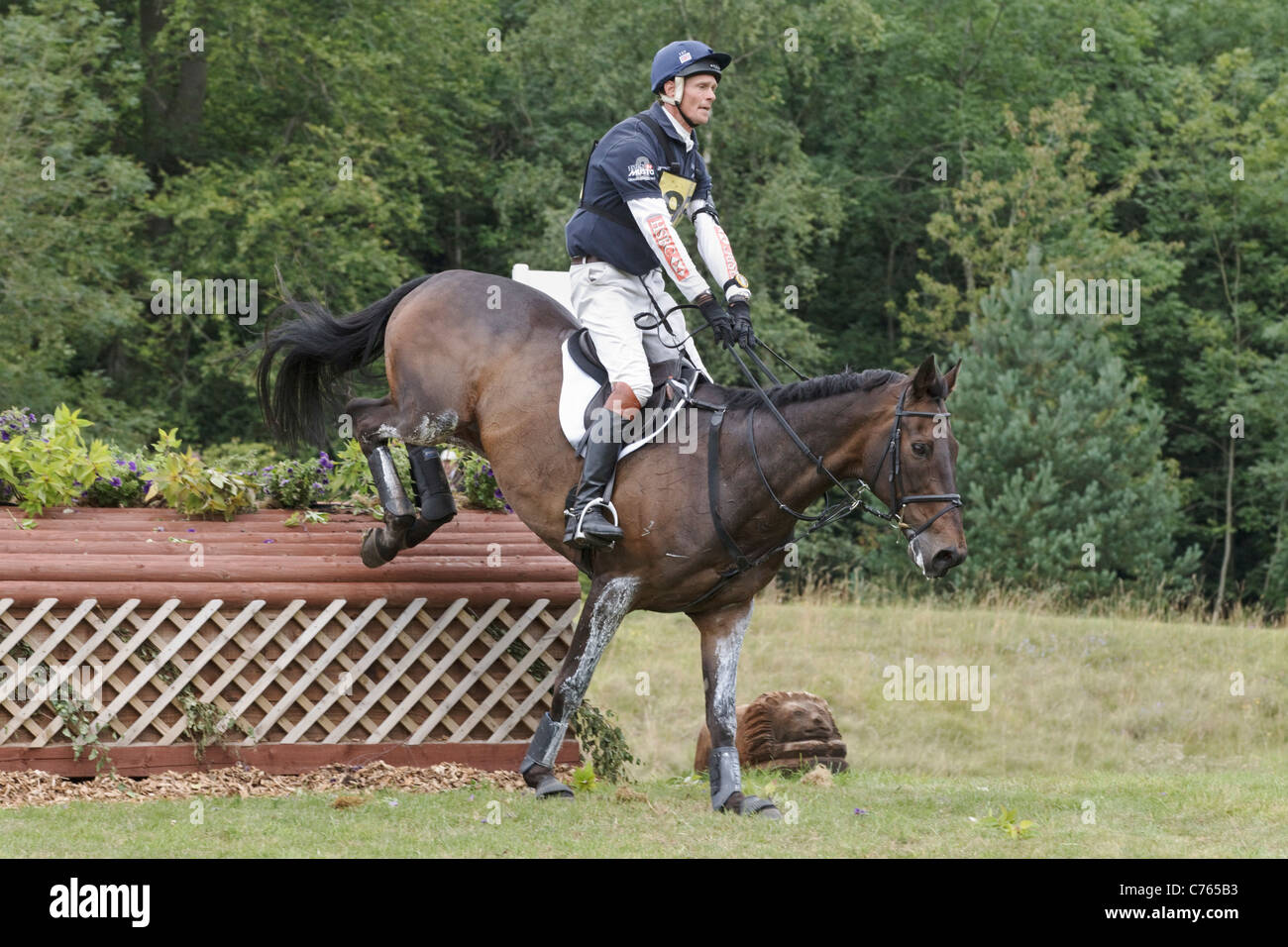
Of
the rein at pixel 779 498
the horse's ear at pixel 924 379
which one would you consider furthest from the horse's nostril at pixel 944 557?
the horse's ear at pixel 924 379

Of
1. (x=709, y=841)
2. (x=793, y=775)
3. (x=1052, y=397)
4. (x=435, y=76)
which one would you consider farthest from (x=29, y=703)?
(x=435, y=76)

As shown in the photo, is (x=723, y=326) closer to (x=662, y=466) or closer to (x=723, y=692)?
(x=662, y=466)

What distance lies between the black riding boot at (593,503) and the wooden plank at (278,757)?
1.73 metres

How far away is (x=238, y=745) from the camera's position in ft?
26.0

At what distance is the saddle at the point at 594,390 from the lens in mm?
→ 7352

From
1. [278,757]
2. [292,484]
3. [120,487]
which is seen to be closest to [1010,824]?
[278,757]

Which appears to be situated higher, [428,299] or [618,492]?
[428,299]

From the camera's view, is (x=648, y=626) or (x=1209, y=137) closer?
(x=648, y=626)

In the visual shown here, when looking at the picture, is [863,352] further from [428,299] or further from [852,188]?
[428,299]

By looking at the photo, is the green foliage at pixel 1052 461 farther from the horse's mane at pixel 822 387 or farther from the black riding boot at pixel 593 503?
the black riding boot at pixel 593 503

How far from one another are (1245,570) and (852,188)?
12.6 meters

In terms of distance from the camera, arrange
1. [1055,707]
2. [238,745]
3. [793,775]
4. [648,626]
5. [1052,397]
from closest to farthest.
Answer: [238,745] < [793,775] < [1055,707] < [648,626] < [1052,397]

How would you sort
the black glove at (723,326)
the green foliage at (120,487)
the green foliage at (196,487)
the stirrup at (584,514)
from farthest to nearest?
1. the green foliage at (120,487)
2. the green foliage at (196,487)
3. the stirrup at (584,514)
4. the black glove at (723,326)

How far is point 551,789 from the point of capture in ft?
24.3
